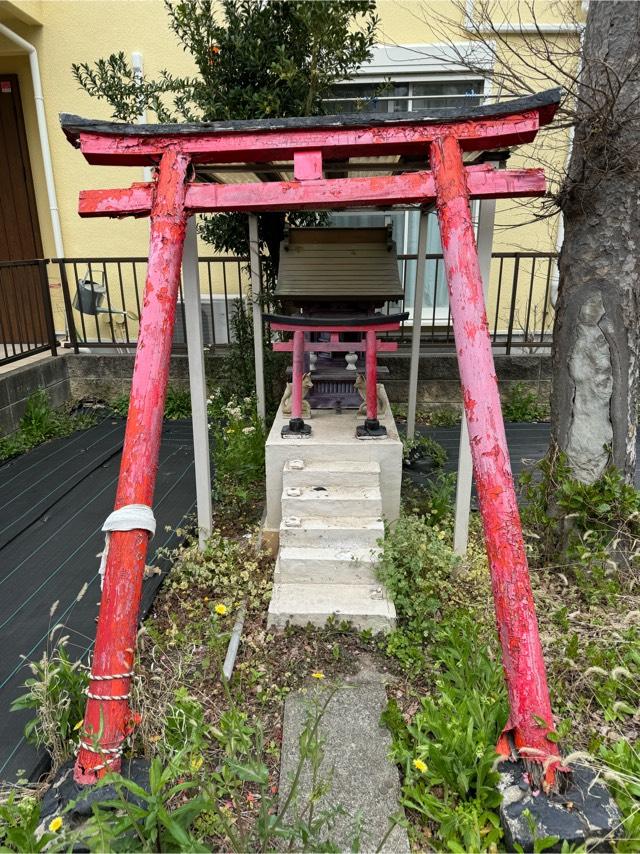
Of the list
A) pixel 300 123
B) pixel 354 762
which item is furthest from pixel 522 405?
pixel 354 762

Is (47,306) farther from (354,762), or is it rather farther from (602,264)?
(354,762)

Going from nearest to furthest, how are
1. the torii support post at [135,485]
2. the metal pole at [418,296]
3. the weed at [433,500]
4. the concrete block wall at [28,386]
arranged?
the torii support post at [135,485] < the weed at [433,500] < the metal pole at [418,296] < the concrete block wall at [28,386]

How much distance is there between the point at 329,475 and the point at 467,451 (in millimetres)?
876

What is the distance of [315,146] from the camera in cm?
244

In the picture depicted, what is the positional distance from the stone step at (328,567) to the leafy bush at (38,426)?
360cm

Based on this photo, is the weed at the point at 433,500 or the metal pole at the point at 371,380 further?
the weed at the point at 433,500

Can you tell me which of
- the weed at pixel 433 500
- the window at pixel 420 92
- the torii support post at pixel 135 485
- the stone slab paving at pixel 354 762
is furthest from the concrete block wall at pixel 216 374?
the stone slab paving at pixel 354 762

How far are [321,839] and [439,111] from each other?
2.93 m

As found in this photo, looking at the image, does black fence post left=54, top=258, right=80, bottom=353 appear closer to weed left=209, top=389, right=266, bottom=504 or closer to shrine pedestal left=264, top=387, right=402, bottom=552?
weed left=209, top=389, right=266, bottom=504

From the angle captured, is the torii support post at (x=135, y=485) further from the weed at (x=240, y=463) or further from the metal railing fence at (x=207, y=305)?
the metal railing fence at (x=207, y=305)

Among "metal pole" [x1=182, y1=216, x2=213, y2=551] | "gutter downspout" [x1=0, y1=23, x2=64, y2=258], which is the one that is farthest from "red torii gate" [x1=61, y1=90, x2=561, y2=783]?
"gutter downspout" [x1=0, y1=23, x2=64, y2=258]

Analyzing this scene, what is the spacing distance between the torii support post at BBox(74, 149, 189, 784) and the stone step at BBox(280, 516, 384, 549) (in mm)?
1264

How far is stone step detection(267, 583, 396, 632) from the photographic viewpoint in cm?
290

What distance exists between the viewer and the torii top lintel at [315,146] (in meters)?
2.36
